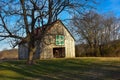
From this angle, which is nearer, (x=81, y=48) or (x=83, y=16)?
(x=83, y=16)

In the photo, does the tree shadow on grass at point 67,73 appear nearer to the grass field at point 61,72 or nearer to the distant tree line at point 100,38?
the grass field at point 61,72

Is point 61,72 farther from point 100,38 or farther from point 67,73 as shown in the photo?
point 100,38

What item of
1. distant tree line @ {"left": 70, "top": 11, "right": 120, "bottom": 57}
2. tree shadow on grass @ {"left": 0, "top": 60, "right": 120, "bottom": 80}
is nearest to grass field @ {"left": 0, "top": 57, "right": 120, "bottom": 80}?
tree shadow on grass @ {"left": 0, "top": 60, "right": 120, "bottom": 80}

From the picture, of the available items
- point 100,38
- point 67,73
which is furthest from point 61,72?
point 100,38

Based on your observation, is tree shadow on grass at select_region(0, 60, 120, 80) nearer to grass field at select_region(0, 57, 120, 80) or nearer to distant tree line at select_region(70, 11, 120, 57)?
grass field at select_region(0, 57, 120, 80)

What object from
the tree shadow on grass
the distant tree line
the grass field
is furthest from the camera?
the distant tree line

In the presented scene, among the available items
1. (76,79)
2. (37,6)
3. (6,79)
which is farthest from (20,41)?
(76,79)

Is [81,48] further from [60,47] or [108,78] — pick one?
[108,78]

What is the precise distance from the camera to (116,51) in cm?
5738

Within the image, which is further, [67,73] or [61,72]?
[61,72]

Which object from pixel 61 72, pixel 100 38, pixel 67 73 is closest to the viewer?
pixel 67 73

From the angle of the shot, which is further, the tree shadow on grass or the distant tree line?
the distant tree line

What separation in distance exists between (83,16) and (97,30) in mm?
38223

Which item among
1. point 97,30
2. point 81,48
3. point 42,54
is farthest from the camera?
point 97,30
